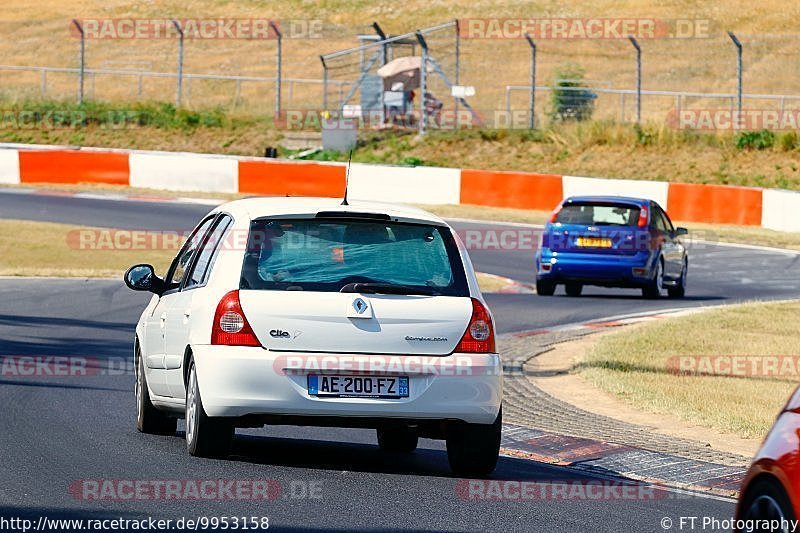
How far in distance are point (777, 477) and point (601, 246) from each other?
16.5m

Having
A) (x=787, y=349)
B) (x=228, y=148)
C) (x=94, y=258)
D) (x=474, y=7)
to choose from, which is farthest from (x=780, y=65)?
(x=787, y=349)

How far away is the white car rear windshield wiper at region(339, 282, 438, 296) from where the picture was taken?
8555 mm

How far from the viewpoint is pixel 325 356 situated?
8406 millimetres

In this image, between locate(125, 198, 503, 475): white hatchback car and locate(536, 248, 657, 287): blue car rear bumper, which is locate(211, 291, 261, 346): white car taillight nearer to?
locate(125, 198, 503, 475): white hatchback car

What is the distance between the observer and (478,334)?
8.61 meters

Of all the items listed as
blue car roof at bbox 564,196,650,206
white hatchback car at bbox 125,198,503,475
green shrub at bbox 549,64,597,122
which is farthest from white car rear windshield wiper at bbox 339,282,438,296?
green shrub at bbox 549,64,597,122

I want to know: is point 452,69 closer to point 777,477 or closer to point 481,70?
point 481,70

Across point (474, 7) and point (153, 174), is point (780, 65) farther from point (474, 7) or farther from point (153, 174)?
point (153, 174)

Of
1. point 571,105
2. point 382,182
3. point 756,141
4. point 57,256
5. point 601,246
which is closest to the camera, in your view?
point 601,246

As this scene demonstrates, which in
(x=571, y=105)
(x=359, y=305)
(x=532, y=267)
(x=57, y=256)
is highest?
(x=571, y=105)

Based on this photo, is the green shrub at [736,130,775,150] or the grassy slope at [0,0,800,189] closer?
the green shrub at [736,130,775,150]

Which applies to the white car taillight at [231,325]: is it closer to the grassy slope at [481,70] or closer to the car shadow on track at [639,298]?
the car shadow on track at [639,298]

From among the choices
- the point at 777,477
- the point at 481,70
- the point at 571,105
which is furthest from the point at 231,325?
the point at 481,70

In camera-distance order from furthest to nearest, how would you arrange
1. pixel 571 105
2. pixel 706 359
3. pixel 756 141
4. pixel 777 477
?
pixel 571 105, pixel 756 141, pixel 706 359, pixel 777 477
